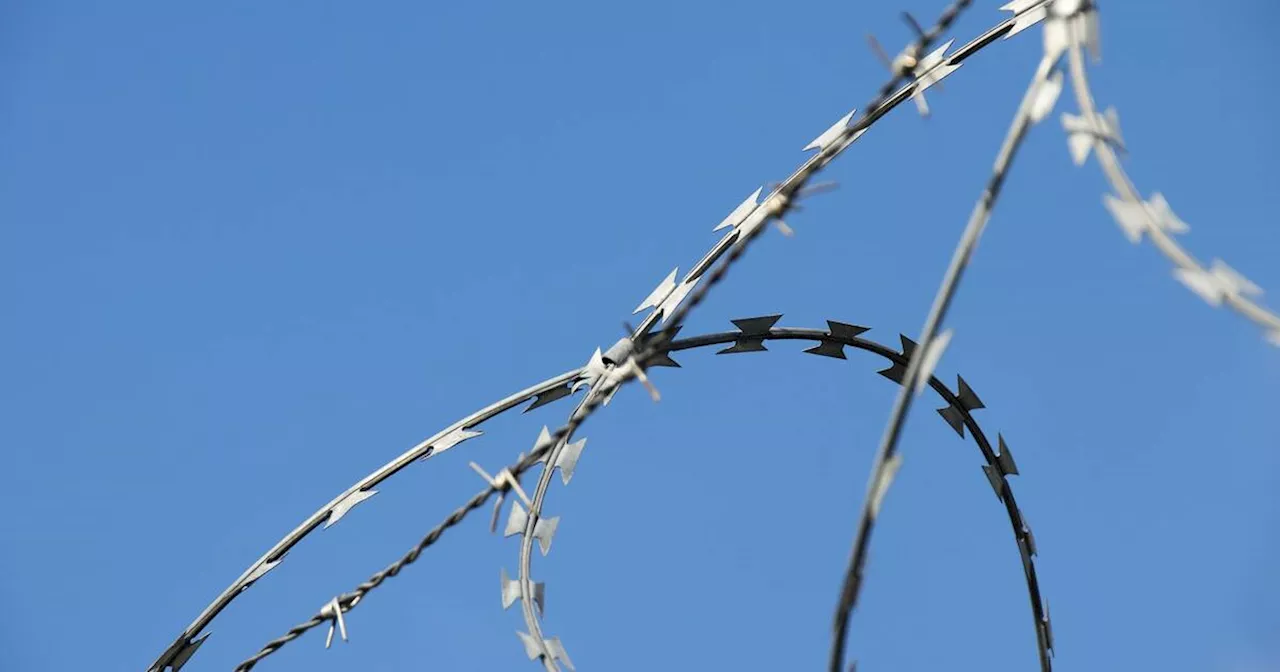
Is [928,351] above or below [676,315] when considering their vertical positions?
below

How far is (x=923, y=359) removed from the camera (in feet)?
14.9

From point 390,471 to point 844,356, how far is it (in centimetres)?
183

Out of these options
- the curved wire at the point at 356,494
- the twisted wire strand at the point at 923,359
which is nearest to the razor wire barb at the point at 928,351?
the twisted wire strand at the point at 923,359

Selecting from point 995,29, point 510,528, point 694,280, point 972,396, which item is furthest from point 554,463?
point 995,29

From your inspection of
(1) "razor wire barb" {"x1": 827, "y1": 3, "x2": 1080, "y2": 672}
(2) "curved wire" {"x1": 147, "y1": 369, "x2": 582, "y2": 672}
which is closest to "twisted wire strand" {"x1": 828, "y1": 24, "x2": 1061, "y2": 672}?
(1) "razor wire barb" {"x1": 827, "y1": 3, "x2": 1080, "y2": 672}

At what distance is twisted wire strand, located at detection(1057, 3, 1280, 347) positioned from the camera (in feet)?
16.1

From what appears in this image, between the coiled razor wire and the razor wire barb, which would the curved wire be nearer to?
the coiled razor wire

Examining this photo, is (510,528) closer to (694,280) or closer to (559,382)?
(559,382)

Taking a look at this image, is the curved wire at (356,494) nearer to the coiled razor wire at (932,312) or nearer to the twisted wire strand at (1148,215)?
the coiled razor wire at (932,312)

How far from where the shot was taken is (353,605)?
20.7ft

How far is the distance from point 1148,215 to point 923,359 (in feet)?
3.53

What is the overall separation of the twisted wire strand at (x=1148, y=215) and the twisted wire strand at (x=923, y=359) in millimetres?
276

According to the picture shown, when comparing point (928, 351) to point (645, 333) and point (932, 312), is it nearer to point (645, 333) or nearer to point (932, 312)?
point (932, 312)

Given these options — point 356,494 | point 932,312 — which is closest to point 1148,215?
point 932,312
